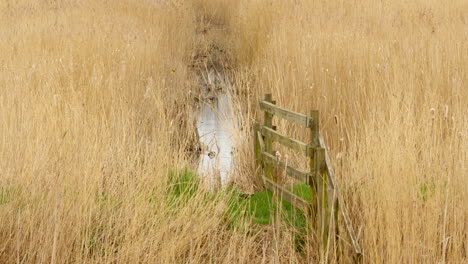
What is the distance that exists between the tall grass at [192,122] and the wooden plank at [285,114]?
39cm

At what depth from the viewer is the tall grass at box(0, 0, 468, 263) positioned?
335 cm

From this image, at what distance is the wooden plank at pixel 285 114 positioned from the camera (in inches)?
165

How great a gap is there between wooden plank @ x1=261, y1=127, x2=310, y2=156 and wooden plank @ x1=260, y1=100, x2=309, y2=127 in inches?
5.1

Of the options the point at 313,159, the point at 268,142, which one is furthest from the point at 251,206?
the point at 313,159

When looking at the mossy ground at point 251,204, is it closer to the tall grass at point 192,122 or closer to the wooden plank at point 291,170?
the tall grass at point 192,122

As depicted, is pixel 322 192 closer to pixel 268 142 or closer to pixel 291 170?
pixel 291 170

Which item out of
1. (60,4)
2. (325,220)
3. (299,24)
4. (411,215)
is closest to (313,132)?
(325,220)

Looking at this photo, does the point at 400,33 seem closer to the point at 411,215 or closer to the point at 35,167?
the point at 411,215

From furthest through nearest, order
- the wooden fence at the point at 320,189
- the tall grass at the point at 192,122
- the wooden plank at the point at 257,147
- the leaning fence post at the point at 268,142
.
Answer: the wooden plank at the point at 257,147 < the leaning fence post at the point at 268,142 < the wooden fence at the point at 320,189 < the tall grass at the point at 192,122

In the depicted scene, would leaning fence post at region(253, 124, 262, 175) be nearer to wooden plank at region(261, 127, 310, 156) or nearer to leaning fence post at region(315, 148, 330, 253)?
wooden plank at region(261, 127, 310, 156)

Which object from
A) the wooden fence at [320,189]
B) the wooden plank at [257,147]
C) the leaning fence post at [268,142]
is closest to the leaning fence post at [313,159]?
the wooden fence at [320,189]

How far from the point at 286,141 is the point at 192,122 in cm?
290

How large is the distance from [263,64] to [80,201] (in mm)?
5272

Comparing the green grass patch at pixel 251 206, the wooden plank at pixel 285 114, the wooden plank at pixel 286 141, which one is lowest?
the green grass patch at pixel 251 206
